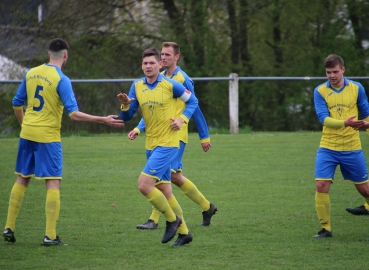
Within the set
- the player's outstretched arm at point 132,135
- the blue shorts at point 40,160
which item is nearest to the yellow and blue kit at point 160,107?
the player's outstretched arm at point 132,135

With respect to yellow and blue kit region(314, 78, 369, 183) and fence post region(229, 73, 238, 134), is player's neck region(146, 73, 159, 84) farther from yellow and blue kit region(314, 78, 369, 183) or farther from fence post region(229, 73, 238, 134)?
fence post region(229, 73, 238, 134)

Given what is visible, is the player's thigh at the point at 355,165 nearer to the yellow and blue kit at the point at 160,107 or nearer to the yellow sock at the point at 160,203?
the yellow and blue kit at the point at 160,107

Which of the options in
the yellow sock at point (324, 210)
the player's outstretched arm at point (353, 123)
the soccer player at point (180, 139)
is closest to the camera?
the player's outstretched arm at point (353, 123)

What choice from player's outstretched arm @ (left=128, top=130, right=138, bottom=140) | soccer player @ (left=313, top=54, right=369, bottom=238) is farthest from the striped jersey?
player's outstretched arm @ (left=128, top=130, right=138, bottom=140)

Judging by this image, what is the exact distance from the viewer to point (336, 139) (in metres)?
6.97

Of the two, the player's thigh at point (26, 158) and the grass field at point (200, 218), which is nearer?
the grass field at point (200, 218)

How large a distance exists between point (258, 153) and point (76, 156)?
12.7ft

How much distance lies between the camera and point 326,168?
22.7 ft

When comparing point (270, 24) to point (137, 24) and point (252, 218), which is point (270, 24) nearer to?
point (137, 24)

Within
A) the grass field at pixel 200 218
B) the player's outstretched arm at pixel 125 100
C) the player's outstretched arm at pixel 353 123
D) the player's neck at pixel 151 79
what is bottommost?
the grass field at pixel 200 218

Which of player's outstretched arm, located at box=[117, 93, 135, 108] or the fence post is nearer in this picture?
player's outstretched arm, located at box=[117, 93, 135, 108]

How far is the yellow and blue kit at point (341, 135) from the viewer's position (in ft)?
22.8

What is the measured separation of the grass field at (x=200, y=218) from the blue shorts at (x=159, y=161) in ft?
2.44

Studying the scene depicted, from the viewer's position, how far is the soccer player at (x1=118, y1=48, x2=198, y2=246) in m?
6.39
